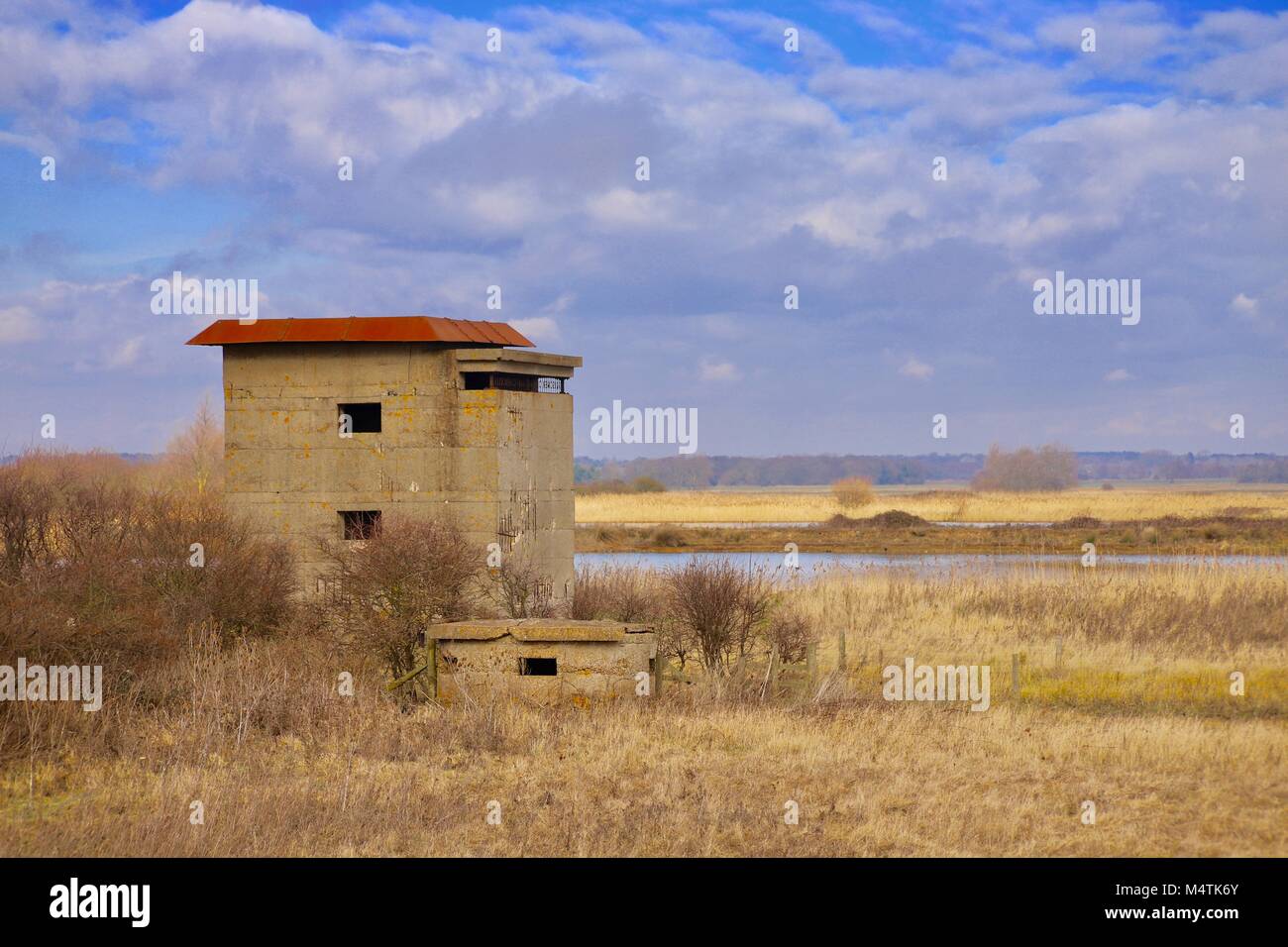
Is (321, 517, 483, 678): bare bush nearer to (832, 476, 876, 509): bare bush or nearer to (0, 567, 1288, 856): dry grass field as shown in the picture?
(0, 567, 1288, 856): dry grass field

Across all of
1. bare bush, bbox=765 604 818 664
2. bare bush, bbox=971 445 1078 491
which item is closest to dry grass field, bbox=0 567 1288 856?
bare bush, bbox=765 604 818 664

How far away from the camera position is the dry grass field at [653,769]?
32.1ft

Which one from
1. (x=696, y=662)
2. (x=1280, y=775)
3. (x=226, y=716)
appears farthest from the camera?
(x=696, y=662)

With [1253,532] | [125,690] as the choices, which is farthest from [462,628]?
[1253,532]

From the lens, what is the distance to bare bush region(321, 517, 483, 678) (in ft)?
53.5

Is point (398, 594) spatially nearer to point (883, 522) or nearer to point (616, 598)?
point (616, 598)

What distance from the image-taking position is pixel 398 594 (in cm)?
1634

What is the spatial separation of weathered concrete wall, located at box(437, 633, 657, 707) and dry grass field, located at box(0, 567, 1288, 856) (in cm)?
44

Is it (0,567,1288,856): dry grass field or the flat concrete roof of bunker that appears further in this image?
the flat concrete roof of bunker

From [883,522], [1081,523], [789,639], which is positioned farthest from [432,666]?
[1081,523]
